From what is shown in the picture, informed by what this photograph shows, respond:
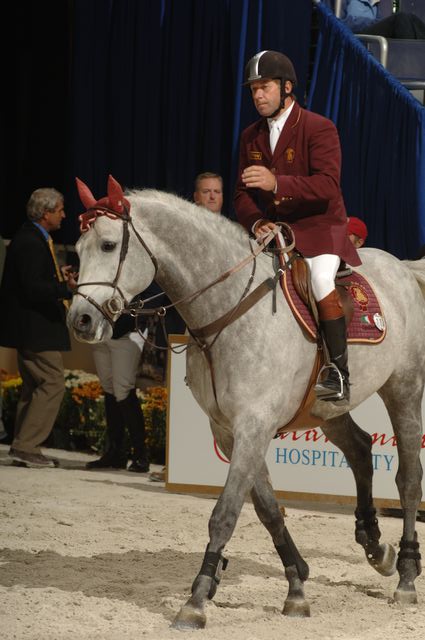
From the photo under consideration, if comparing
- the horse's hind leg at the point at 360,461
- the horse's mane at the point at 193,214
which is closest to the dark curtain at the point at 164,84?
the horse's hind leg at the point at 360,461

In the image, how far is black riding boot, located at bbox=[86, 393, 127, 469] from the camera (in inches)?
372

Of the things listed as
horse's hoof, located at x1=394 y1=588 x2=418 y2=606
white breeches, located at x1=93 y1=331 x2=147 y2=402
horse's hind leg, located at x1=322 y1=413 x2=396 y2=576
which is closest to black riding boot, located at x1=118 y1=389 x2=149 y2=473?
white breeches, located at x1=93 y1=331 x2=147 y2=402

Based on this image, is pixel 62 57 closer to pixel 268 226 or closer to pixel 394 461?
pixel 394 461

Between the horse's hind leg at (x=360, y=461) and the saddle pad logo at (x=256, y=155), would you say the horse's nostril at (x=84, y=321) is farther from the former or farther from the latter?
the horse's hind leg at (x=360, y=461)

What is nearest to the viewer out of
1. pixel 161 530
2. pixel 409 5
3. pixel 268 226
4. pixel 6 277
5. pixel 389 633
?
pixel 389 633

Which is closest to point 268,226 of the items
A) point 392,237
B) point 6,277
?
point 392,237

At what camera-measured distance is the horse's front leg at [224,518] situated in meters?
4.82

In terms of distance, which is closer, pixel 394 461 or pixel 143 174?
pixel 394 461

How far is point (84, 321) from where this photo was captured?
474 cm

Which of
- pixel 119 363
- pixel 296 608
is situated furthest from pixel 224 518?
pixel 119 363

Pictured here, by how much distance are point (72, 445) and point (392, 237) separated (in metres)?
3.59

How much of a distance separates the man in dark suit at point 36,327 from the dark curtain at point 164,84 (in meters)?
1.16

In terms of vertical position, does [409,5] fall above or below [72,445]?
above

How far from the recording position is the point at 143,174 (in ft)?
34.1
